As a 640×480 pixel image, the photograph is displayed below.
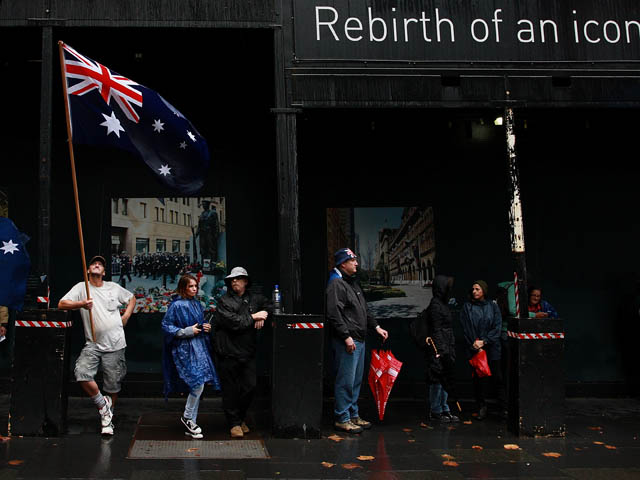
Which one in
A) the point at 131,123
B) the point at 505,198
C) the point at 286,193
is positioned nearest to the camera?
the point at 131,123

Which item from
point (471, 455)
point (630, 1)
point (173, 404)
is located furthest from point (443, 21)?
point (173, 404)

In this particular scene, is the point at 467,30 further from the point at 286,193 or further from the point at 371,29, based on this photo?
the point at 286,193

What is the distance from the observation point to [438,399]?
8.77 meters

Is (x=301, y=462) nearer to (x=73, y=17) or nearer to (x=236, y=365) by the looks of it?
(x=236, y=365)

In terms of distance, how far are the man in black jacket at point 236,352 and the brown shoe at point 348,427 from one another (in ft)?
3.72

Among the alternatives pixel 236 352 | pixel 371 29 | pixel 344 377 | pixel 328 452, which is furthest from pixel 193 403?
pixel 371 29

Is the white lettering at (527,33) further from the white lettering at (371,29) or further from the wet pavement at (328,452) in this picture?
the wet pavement at (328,452)

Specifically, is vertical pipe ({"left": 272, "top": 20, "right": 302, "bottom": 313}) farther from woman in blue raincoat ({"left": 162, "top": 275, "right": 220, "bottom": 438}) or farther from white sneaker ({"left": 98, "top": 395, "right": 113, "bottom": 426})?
white sneaker ({"left": 98, "top": 395, "right": 113, "bottom": 426})

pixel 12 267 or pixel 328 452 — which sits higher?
pixel 12 267

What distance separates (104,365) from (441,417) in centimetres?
447

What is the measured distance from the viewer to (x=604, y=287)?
1079 centimetres

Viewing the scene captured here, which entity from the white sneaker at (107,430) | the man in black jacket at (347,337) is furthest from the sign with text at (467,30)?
the white sneaker at (107,430)

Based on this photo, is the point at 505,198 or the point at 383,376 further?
the point at 505,198

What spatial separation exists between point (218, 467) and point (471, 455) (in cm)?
277
